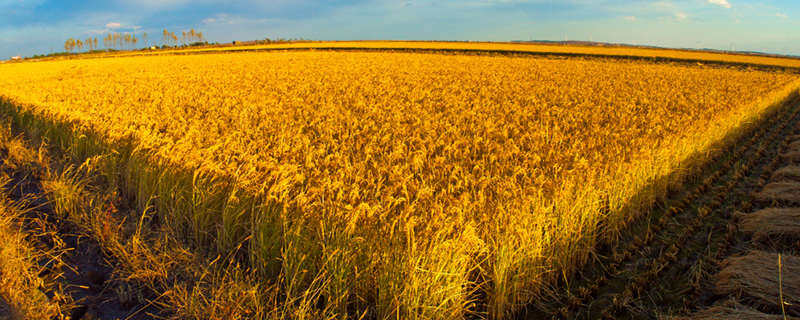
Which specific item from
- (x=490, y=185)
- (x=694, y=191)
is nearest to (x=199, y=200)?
(x=490, y=185)

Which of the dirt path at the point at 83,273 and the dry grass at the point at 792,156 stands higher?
the dry grass at the point at 792,156

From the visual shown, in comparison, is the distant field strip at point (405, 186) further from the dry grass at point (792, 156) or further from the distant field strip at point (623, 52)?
the distant field strip at point (623, 52)

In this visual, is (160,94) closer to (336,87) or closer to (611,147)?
(336,87)

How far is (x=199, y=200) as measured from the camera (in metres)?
3.76

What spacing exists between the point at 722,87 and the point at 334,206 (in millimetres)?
20350

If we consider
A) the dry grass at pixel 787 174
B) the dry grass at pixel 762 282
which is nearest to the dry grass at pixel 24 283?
the dry grass at pixel 762 282

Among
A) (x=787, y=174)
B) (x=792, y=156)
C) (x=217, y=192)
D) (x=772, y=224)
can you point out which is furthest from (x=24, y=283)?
(x=792, y=156)

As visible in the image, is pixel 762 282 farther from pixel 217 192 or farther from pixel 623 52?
pixel 623 52

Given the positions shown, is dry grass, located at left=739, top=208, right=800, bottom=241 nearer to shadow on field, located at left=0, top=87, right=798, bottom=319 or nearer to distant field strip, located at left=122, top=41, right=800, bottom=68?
shadow on field, located at left=0, top=87, right=798, bottom=319

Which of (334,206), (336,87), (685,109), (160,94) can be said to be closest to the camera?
(334,206)

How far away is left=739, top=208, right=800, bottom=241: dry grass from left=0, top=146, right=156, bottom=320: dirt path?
6.30 m

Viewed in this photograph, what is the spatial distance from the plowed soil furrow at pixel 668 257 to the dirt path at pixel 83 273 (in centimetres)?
327

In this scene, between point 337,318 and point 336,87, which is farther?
point 336,87

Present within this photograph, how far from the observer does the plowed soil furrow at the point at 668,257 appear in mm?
3295
